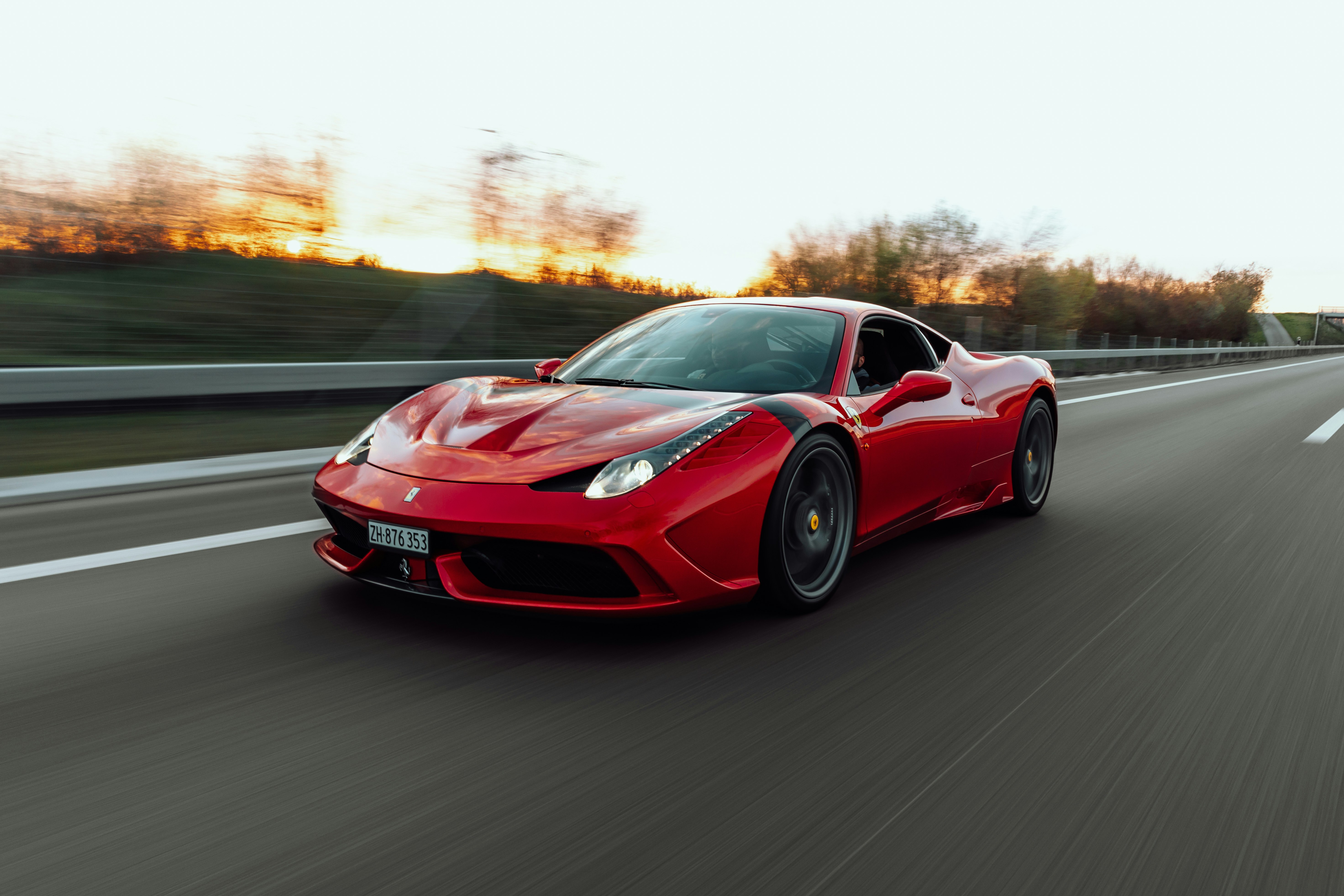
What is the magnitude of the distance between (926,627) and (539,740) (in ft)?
5.43

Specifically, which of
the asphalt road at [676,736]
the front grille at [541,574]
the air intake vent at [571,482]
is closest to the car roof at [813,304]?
the asphalt road at [676,736]

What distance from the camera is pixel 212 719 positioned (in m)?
2.75

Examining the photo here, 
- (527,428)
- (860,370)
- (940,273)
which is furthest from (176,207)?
(940,273)

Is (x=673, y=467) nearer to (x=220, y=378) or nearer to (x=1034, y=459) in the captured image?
→ (x=1034, y=459)

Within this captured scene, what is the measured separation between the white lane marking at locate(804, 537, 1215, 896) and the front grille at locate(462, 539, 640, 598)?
1.09m

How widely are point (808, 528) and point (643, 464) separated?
834 millimetres

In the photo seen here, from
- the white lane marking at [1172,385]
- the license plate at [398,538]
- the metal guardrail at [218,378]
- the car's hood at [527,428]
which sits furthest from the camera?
the white lane marking at [1172,385]

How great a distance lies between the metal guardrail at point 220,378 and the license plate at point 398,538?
11.1 feet

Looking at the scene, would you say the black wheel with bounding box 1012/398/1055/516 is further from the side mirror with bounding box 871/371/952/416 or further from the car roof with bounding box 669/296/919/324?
the side mirror with bounding box 871/371/952/416

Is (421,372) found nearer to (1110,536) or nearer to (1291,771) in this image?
(1110,536)

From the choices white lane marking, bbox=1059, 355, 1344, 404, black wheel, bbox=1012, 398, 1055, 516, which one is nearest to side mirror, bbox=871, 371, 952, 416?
black wheel, bbox=1012, 398, 1055, 516

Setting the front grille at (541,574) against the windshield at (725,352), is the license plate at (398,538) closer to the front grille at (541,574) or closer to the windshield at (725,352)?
the front grille at (541,574)

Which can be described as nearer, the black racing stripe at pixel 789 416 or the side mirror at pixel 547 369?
the black racing stripe at pixel 789 416

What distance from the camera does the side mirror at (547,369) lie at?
470 cm
